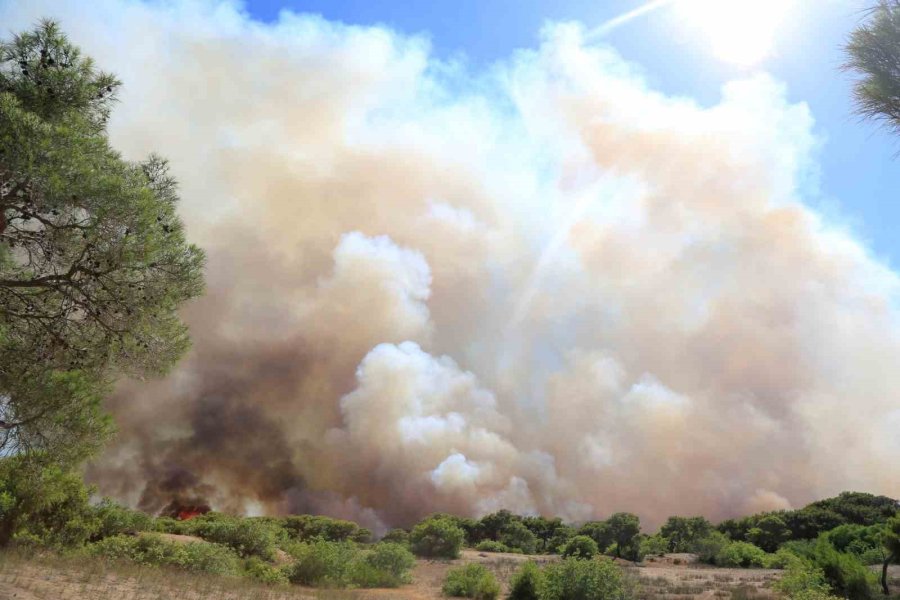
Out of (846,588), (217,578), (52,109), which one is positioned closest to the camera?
(52,109)

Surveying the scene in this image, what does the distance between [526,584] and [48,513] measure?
2002 centimetres

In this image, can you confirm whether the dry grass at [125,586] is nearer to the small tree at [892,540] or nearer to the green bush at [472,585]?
the green bush at [472,585]

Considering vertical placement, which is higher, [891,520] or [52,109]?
[52,109]

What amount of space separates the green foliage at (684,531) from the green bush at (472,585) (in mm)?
44933

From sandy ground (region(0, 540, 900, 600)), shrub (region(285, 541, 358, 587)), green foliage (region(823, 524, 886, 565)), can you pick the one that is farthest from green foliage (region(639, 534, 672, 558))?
shrub (region(285, 541, 358, 587))

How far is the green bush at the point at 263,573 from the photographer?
21.8 meters

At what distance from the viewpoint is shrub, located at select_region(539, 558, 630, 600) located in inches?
766

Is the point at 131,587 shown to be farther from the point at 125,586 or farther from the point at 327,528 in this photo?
the point at 327,528

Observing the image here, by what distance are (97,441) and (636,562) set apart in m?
55.5

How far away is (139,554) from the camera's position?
20734 millimetres

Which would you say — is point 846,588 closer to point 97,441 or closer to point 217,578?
point 217,578

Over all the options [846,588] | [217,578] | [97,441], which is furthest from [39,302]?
[846,588]

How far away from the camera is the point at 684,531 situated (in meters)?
63.5

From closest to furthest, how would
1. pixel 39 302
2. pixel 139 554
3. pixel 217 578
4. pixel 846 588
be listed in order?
pixel 39 302 → pixel 217 578 → pixel 139 554 → pixel 846 588
